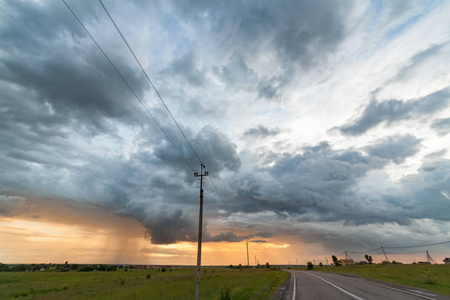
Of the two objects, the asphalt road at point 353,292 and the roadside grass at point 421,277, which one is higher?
the roadside grass at point 421,277

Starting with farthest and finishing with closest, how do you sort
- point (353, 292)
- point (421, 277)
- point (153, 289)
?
point (421, 277) < point (153, 289) < point (353, 292)

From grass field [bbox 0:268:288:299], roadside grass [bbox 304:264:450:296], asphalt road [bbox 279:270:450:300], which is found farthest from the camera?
roadside grass [bbox 304:264:450:296]

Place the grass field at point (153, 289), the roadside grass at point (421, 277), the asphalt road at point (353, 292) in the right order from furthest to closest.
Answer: the roadside grass at point (421, 277)
the grass field at point (153, 289)
the asphalt road at point (353, 292)

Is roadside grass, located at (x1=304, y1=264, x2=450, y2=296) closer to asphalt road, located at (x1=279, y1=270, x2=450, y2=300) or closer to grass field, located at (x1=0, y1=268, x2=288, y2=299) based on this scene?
asphalt road, located at (x1=279, y1=270, x2=450, y2=300)

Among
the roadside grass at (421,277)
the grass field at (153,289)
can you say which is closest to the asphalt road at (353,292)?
the grass field at (153,289)

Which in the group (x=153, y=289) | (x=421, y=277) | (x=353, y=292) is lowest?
(x=153, y=289)

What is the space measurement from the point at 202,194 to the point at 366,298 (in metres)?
15.7

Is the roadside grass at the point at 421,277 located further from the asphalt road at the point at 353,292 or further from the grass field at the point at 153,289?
the grass field at the point at 153,289

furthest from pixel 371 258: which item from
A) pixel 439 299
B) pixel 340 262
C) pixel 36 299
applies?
pixel 36 299

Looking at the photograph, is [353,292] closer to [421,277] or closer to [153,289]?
[153,289]

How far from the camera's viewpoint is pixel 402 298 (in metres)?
17.1

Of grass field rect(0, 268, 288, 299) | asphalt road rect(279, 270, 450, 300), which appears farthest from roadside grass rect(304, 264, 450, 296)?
grass field rect(0, 268, 288, 299)

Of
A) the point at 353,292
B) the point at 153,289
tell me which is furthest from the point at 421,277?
the point at 153,289

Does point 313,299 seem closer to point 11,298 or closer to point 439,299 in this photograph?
point 439,299
